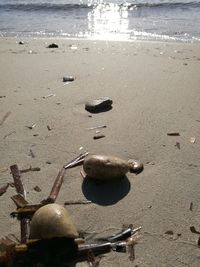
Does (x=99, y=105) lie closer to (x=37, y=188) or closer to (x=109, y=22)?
(x=37, y=188)

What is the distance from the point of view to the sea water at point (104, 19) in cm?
862

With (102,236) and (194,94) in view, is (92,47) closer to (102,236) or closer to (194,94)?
(194,94)

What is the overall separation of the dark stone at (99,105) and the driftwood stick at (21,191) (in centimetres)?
119

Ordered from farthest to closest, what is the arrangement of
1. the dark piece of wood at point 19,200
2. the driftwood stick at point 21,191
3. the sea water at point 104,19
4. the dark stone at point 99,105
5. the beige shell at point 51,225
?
the sea water at point 104,19
the dark stone at point 99,105
the dark piece of wood at point 19,200
the driftwood stick at point 21,191
the beige shell at point 51,225

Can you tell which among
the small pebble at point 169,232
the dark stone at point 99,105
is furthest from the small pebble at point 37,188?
the dark stone at point 99,105

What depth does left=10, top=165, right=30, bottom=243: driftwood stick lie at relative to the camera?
2.18 metres

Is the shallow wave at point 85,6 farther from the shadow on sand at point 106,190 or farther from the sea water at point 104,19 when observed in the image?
the shadow on sand at point 106,190

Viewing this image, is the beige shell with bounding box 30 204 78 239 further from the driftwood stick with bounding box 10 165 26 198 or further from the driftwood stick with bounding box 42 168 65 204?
the driftwood stick with bounding box 10 165 26 198

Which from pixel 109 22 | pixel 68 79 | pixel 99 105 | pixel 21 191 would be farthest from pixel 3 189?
pixel 109 22

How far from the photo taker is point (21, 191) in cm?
259

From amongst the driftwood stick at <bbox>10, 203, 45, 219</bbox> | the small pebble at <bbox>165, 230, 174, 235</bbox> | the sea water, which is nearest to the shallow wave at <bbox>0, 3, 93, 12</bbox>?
the sea water

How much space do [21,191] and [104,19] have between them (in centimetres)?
839

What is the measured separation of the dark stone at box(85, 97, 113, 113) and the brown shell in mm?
1278

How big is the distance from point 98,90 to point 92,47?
273cm
